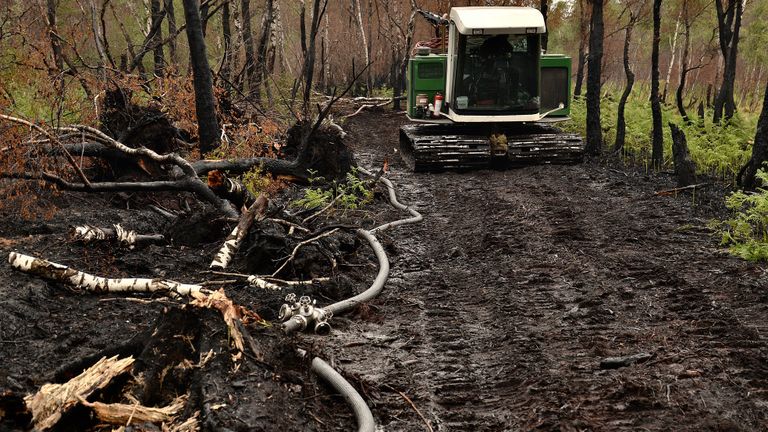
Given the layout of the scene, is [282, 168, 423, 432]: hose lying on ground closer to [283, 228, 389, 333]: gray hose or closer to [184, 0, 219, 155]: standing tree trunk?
[283, 228, 389, 333]: gray hose

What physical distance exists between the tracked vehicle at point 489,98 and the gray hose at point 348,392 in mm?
9625

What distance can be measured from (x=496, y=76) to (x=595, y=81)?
2.13m

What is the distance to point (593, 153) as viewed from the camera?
15.5m

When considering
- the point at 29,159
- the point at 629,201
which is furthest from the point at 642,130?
the point at 29,159

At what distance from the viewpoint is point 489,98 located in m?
15.0

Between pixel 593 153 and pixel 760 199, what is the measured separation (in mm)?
7667

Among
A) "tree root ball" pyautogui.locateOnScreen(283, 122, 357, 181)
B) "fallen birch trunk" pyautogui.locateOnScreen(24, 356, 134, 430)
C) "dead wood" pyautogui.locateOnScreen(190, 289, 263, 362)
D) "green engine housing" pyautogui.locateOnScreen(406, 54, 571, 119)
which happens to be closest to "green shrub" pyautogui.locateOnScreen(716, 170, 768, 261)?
"dead wood" pyautogui.locateOnScreen(190, 289, 263, 362)

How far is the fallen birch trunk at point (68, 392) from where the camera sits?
362 cm

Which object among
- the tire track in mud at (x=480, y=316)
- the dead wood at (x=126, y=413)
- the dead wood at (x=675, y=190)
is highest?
the dead wood at (x=675, y=190)

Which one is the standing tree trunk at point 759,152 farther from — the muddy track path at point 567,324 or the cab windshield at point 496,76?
the cab windshield at point 496,76

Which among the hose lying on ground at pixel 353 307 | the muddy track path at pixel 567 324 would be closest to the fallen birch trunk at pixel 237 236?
the hose lying on ground at pixel 353 307

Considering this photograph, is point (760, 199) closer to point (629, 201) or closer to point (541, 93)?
point (629, 201)

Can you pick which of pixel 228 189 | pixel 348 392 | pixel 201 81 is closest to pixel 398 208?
pixel 228 189

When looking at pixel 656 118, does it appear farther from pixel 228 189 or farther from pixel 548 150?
pixel 228 189
